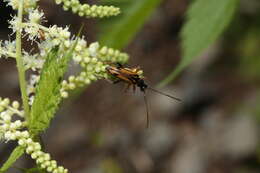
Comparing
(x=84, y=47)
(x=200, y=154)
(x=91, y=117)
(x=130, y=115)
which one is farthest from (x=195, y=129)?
(x=84, y=47)

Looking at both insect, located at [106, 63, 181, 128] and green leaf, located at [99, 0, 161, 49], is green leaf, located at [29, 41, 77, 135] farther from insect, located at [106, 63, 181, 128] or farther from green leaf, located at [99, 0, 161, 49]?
green leaf, located at [99, 0, 161, 49]

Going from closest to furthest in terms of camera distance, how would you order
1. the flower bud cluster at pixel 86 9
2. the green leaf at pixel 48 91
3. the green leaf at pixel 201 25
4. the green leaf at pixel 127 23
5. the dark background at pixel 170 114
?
the green leaf at pixel 48 91 → the flower bud cluster at pixel 86 9 → the green leaf at pixel 201 25 → the green leaf at pixel 127 23 → the dark background at pixel 170 114

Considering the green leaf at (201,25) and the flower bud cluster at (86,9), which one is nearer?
the flower bud cluster at (86,9)

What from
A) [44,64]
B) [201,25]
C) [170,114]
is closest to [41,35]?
[44,64]

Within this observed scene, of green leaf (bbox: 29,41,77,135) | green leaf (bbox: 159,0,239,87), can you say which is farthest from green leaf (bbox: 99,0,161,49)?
green leaf (bbox: 29,41,77,135)

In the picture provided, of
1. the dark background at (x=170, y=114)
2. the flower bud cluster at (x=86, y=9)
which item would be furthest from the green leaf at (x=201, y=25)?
the dark background at (x=170, y=114)

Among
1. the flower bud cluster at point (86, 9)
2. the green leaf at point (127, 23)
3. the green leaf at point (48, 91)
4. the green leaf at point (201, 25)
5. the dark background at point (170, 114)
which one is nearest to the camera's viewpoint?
the green leaf at point (48, 91)

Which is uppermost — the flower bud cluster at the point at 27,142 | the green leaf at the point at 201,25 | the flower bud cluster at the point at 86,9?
the green leaf at the point at 201,25

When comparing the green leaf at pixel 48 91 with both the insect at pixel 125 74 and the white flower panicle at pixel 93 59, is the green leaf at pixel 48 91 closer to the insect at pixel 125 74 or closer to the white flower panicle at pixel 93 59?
the white flower panicle at pixel 93 59
